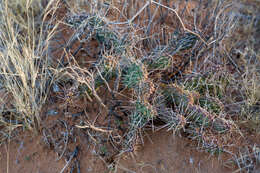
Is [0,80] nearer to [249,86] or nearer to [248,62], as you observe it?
[249,86]

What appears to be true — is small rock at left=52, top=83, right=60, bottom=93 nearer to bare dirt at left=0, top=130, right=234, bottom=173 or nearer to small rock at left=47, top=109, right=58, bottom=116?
small rock at left=47, top=109, right=58, bottom=116

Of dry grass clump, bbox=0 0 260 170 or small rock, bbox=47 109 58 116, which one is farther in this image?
small rock, bbox=47 109 58 116

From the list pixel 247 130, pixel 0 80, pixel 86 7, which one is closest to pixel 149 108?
pixel 247 130

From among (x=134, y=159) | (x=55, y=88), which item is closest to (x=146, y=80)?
(x=134, y=159)

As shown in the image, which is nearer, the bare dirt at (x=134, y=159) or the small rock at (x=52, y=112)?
the bare dirt at (x=134, y=159)

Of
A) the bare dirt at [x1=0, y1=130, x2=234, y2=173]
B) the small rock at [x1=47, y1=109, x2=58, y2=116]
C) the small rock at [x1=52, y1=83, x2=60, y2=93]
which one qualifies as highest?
the small rock at [x1=52, y1=83, x2=60, y2=93]

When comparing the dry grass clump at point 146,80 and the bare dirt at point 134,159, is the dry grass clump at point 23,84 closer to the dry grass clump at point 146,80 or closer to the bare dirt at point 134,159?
the dry grass clump at point 146,80

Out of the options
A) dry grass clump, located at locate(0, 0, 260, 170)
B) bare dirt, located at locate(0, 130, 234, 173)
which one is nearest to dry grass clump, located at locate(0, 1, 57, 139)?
dry grass clump, located at locate(0, 0, 260, 170)

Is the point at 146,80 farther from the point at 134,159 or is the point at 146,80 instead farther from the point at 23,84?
the point at 23,84

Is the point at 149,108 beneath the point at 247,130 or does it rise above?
above

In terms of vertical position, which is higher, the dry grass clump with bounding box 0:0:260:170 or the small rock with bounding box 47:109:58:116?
the dry grass clump with bounding box 0:0:260:170

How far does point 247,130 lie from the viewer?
1873 millimetres

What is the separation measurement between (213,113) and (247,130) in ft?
1.35

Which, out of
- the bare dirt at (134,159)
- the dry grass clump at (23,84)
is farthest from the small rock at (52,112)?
the bare dirt at (134,159)
